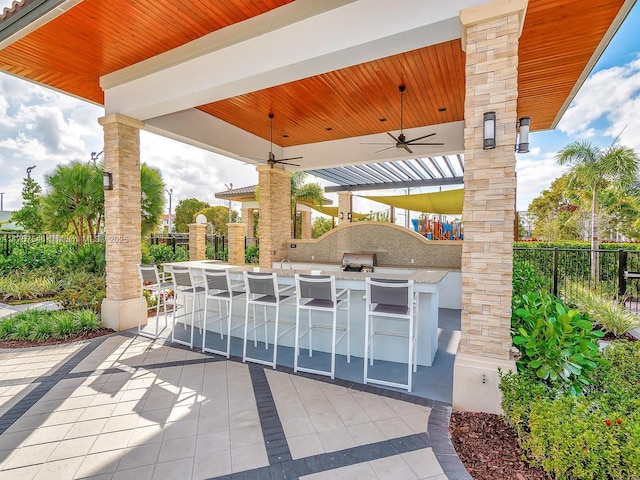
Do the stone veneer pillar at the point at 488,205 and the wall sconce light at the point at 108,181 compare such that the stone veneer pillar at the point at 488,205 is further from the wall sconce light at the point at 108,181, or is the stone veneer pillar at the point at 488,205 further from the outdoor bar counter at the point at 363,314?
the wall sconce light at the point at 108,181

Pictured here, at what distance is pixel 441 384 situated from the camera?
3430mm

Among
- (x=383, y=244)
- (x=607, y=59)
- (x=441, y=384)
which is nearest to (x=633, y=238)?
(x=607, y=59)

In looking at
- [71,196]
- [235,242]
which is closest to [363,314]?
[235,242]

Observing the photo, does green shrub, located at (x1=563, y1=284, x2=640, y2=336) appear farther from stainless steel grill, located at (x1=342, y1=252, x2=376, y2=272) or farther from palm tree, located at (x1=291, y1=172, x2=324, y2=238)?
palm tree, located at (x1=291, y1=172, x2=324, y2=238)

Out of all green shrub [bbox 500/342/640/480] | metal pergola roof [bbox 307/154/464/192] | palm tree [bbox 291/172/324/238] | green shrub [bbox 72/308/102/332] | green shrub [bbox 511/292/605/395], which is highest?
metal pergola roof [bbox 307/154/464/192]

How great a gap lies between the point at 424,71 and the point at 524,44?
1.27 metres

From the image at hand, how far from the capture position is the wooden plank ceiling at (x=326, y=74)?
348cm

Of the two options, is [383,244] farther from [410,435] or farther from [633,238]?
[633,238]

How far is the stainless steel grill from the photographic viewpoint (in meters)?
7.49

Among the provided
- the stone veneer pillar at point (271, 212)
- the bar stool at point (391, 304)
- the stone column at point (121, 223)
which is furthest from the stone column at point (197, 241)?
the bar stool at point (391, 304)

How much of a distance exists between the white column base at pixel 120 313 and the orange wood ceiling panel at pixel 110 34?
3.69 metres

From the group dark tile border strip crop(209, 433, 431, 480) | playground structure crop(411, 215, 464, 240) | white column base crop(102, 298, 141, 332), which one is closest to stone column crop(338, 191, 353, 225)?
playground structure crop(411, 215, 464, 240)

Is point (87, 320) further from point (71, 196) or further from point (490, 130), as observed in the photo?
point (490, 130)

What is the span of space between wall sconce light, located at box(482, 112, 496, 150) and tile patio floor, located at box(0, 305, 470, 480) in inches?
95.0
